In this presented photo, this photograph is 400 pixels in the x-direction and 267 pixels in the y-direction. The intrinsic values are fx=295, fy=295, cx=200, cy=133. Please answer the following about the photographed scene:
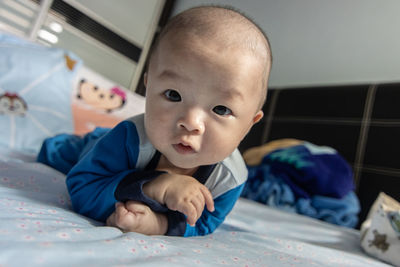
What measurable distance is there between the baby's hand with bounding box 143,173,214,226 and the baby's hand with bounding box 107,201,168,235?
3 cm

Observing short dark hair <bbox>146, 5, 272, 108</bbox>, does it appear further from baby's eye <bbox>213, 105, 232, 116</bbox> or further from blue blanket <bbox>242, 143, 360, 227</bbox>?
blue blanket <bbox>242, 143, 360, 227</bbox>

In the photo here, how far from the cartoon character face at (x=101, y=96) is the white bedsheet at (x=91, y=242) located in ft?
2.52

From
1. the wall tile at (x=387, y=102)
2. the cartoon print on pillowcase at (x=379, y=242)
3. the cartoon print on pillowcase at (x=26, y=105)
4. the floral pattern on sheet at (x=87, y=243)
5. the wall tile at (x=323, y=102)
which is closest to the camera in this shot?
the floral pattern on sheet at (x=87, y=243)

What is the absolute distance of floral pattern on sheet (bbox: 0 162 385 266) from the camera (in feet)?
1.08

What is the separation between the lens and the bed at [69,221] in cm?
36

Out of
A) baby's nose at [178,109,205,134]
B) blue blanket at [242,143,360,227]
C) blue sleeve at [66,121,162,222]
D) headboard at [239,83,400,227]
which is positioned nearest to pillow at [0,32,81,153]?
blue sleeve at [66,121,162,222]

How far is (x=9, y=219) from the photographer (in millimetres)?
396

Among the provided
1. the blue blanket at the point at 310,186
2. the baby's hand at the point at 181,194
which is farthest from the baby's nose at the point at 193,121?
the blue blanket at the point at 310,186

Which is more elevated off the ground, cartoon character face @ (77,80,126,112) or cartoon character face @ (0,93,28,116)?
cartoon character face @ (77,80,126,112)

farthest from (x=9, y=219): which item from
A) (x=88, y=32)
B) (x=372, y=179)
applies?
(x=88, y=32)

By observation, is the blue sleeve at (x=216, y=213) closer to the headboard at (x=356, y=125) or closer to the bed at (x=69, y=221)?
the bed at (x=69, y=221)

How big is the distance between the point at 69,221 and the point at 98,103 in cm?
123

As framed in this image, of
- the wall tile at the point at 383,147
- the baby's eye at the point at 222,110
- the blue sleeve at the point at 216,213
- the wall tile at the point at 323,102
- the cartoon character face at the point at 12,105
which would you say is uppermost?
the wall tile at the point at 323,102

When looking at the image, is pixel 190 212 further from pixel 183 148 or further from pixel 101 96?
pixel 101 96
